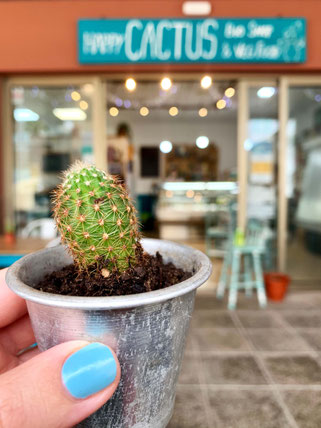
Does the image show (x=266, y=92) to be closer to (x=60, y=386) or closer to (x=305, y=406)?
(x=305, y=406)

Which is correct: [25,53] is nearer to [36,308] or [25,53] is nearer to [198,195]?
[36,308]

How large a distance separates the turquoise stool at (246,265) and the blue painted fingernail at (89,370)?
313 cm

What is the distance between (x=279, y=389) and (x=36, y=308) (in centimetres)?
200

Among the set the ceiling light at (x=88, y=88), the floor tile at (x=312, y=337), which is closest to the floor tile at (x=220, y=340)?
the floor tile at (x=312, y=337)

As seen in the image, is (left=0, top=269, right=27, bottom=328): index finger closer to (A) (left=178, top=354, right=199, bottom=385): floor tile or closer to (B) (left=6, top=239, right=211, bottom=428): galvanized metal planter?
(B) (left=6, top=239, right=211, bottom=428): galvanized metal planter

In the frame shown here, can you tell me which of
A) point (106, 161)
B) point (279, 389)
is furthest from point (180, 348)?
point (106, 161)

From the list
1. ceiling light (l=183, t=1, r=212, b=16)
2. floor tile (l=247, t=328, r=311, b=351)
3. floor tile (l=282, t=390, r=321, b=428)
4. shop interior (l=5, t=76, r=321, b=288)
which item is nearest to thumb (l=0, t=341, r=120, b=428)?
floor tile (l=282, t=390, r=321, b=428)

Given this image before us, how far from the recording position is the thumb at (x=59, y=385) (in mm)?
495

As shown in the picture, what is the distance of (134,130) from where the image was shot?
431 inches

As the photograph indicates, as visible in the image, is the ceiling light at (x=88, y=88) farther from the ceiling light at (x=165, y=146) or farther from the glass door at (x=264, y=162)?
the ceiling light at (x=165, y=146)

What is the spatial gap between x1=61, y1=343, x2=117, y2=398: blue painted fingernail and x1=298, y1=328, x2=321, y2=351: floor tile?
2.57m

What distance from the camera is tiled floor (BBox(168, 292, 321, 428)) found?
182 centimetres

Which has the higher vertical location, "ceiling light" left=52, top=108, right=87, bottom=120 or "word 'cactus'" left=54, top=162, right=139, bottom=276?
"ceiling light" left=52, top=108, right=87, bottom=120

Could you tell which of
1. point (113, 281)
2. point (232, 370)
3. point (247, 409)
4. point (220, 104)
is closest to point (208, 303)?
point (232, 370)
